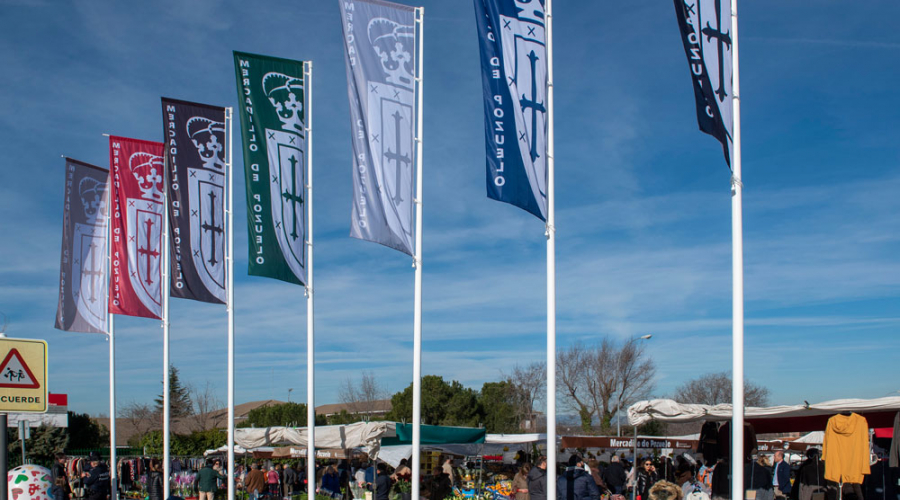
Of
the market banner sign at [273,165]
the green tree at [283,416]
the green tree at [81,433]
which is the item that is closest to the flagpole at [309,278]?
the market banner sign at [273,165]

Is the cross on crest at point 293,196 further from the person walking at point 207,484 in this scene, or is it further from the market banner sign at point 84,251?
the market banner sign at point 84,251

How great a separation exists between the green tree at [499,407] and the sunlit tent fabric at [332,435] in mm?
33990

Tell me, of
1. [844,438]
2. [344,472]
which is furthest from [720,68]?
[344,472]

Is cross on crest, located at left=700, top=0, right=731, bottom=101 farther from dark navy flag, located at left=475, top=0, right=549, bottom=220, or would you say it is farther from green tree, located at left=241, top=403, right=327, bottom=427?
green tree, located at left=241, top=403, right=327, bottom=427

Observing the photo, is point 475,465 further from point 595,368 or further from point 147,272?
point 595,368

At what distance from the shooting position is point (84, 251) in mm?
22578

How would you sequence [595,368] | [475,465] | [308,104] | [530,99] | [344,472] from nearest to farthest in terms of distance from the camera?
[530,99] < [308,104] < [344,472] < [475,465] < [595,368]

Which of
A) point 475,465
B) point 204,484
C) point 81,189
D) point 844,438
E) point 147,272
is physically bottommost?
point 475,465

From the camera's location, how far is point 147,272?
2106 centimetres

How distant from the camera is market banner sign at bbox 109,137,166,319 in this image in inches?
797

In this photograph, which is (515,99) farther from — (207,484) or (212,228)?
(207,484)

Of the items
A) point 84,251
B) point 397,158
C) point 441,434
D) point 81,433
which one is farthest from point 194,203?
point 81,433

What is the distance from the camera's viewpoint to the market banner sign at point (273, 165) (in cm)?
1593

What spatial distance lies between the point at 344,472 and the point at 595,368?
107 feet
